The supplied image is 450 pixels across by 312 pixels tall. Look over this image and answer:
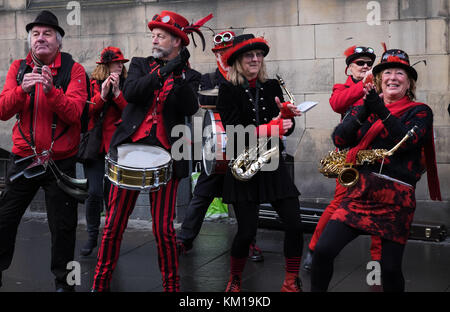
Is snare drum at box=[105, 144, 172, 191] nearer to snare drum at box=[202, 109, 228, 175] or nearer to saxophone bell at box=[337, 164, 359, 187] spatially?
snare drum at box=[202, 109, 228, 175]

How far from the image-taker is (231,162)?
17.2 ft

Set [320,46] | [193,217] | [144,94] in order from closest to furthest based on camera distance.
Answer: [144,94] → [193,217] → [320,46]

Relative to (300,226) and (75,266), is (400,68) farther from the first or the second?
(75,266)

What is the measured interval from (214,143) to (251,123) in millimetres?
361

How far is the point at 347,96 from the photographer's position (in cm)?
596

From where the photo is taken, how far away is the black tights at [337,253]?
4.46 m

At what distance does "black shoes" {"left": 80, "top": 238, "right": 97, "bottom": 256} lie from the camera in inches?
273

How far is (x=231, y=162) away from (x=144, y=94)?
0.83 meters

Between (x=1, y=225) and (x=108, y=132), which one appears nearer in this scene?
(x=1, y=225)

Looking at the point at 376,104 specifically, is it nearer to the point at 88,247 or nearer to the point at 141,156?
the point at 141,156

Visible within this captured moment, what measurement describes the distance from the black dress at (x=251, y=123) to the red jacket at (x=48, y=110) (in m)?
1.14

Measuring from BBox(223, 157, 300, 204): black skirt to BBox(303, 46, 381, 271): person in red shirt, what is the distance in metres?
0.80

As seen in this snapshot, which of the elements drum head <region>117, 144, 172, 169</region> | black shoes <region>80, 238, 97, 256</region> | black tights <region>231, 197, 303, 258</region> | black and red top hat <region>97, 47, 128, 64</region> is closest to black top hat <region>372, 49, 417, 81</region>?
black tights <region>231, 197, 303, 258</region>
